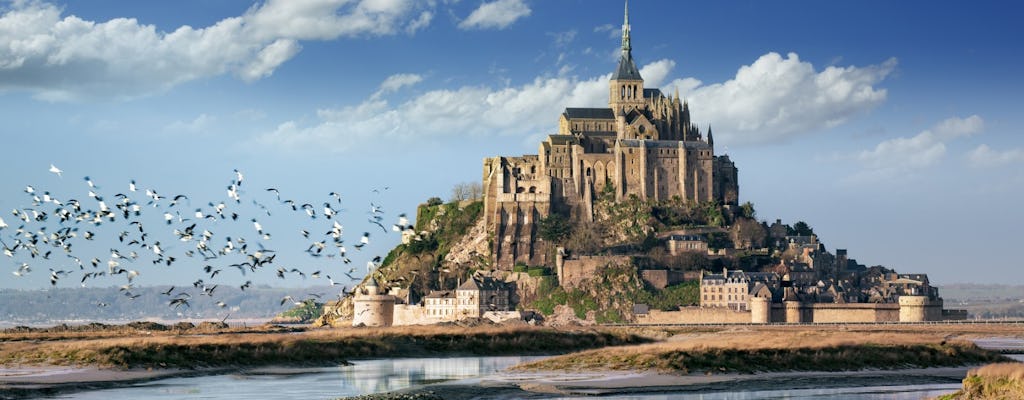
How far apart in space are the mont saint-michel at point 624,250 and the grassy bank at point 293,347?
39.7 meters

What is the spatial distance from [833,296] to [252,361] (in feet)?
241

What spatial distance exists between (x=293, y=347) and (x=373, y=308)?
2314 inches

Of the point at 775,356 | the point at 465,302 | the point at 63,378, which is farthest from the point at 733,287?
the point at 63,378

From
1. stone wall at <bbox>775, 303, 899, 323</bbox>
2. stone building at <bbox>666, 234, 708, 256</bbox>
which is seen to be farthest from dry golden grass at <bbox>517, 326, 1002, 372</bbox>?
stone building at <bbox>666, 234, 708, 256</bbox>

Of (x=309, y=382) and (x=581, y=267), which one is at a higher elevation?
(x=581, y=267)

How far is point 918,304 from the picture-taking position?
4887 inches

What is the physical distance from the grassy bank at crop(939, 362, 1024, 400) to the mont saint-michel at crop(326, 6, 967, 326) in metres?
81.6

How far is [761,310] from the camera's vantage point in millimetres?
123500

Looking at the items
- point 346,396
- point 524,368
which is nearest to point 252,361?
point 524,368

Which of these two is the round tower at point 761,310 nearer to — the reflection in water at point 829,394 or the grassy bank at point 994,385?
the reflection in water at point 829,394

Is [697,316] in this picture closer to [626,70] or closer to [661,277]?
[661,277]

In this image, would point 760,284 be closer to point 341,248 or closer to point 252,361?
point 252,361

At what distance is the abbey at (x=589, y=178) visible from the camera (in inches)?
5581

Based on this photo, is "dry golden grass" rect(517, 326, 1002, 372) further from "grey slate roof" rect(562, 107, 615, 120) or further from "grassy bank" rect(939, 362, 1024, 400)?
"grey slate roof" rect(562, 107, 615, 120)
